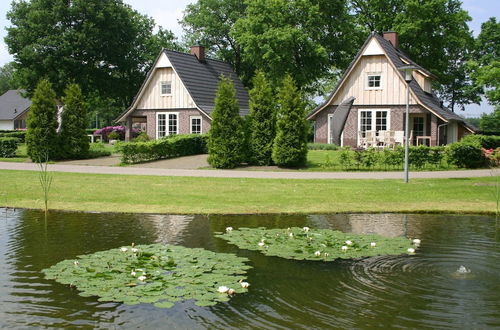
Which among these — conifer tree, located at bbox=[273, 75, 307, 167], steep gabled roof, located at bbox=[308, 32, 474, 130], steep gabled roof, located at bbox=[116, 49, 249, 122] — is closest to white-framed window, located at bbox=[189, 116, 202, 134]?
steep gabled roof, located at bbox=[116, 49, 249, 122]

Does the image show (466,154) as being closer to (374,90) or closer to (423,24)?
(374,90)

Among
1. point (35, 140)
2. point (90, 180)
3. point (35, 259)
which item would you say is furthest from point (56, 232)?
point (35, 140)

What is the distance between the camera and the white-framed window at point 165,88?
38812 millimetres

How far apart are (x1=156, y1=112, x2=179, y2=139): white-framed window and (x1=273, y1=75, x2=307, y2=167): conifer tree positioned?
15274 mm

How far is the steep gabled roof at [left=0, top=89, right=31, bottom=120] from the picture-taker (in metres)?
69.7

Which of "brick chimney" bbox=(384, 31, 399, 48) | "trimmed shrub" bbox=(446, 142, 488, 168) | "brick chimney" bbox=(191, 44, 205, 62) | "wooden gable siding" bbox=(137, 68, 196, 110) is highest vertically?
"brick chimney" bbox=(384, 31, 399, 48)

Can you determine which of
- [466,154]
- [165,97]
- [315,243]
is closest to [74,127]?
[165,97]

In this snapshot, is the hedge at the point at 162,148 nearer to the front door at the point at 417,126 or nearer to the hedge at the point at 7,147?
the hedge at the point at 7,147

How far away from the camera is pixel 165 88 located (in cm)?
3903

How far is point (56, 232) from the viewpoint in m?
10.4

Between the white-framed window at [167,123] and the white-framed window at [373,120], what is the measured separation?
13.0m

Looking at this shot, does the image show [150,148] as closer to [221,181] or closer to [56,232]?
[221,181]

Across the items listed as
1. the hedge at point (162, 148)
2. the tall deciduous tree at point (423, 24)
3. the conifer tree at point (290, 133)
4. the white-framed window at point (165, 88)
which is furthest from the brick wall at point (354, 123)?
the tall deciduous tree at point (423, 24)

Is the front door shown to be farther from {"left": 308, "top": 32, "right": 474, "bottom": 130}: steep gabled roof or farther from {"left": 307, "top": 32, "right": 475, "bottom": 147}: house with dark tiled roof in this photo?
{"left": 308, "top": 32, "right": 474, "bottom": 130}: steep gabled roof
